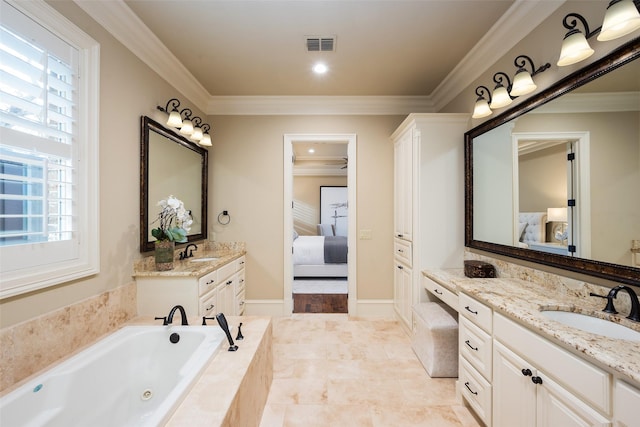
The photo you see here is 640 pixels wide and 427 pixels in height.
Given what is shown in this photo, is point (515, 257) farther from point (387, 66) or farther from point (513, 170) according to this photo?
point (387, 66)

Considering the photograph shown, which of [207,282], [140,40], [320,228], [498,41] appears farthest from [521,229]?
[320,228]

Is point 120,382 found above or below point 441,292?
below

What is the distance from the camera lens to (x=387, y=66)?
2.65m

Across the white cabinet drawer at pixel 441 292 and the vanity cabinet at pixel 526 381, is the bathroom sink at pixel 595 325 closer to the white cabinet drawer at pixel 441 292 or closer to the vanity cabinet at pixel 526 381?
the vanity cabinet at pixel 526 381

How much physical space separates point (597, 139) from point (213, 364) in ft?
7.77

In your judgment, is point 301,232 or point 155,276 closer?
point 155,276

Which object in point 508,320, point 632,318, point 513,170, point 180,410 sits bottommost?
point 180,410

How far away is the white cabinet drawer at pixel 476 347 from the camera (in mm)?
1572

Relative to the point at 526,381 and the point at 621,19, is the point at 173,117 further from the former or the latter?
the point at 526,381

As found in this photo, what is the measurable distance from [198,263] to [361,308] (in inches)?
81.2

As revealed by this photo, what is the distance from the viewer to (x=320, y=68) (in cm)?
267

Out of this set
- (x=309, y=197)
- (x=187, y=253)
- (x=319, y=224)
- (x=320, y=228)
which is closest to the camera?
(x=187, y=253)

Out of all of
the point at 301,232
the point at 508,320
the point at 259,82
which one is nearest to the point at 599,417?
the point at 508,320

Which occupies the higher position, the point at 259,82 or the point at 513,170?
the point at 259,82
